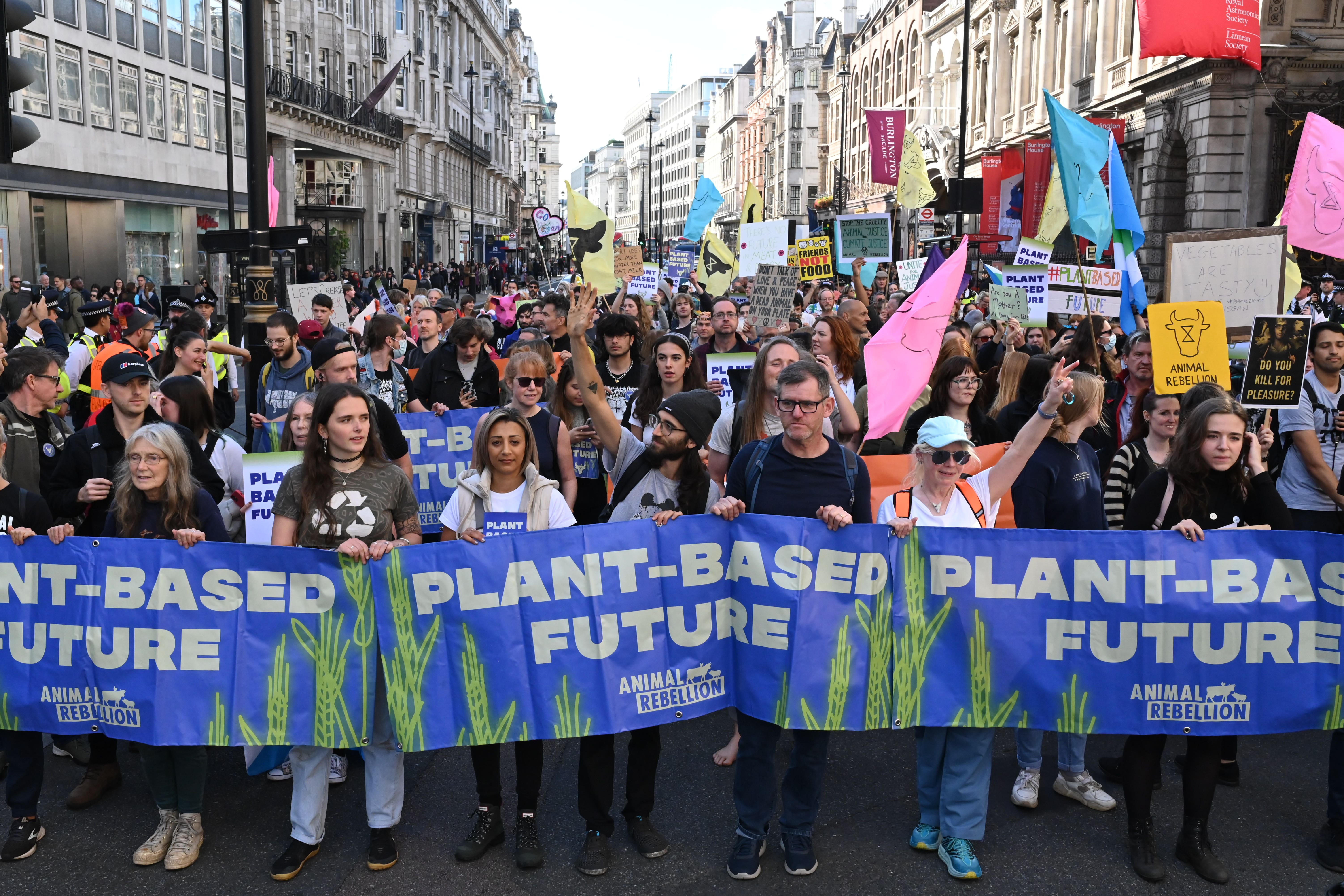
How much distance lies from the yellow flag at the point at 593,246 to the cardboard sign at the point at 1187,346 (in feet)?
22.6

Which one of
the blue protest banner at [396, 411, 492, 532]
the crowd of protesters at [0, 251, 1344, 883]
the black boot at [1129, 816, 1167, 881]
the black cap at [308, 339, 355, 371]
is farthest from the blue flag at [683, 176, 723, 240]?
the black boot at [1129, 816, 1167, 881]

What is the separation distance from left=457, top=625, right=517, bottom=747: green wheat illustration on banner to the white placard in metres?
8.17

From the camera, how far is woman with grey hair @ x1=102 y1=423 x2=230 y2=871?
14.5 ft

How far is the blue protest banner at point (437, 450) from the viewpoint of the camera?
788cm

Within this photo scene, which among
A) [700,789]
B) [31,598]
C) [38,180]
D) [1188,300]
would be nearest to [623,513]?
[700,789]

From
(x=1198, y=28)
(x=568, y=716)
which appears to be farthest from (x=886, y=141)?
(x=568, y=716)

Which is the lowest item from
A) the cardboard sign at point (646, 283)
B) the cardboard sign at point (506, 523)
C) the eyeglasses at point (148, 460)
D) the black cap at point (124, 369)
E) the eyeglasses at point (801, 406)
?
the cardboard sign at point (506, 523)

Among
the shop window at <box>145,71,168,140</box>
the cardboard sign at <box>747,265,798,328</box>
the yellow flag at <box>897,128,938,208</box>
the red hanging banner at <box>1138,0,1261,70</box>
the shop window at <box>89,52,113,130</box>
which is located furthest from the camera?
the shop window at <box>145,71,168,140</box>

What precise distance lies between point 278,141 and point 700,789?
41608 mm

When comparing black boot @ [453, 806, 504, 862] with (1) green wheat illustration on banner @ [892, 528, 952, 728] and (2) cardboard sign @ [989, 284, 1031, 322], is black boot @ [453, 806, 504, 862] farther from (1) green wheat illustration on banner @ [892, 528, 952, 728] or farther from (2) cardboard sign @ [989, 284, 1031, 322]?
Result: (2) cardboard sign @ [989, 284, 1031, 322]

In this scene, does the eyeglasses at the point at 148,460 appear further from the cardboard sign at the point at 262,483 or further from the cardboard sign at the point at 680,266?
the cardboard sign at the point at 680,266

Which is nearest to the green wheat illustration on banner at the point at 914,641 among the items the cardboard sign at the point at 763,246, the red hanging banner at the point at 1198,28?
the cardboard sign at the point at 763,246

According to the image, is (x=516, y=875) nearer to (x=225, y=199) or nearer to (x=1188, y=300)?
(x=1188, y=300)

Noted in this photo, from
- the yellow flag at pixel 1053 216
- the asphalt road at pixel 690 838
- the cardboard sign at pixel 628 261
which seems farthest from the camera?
the cardboard sign at pixel 628 261
